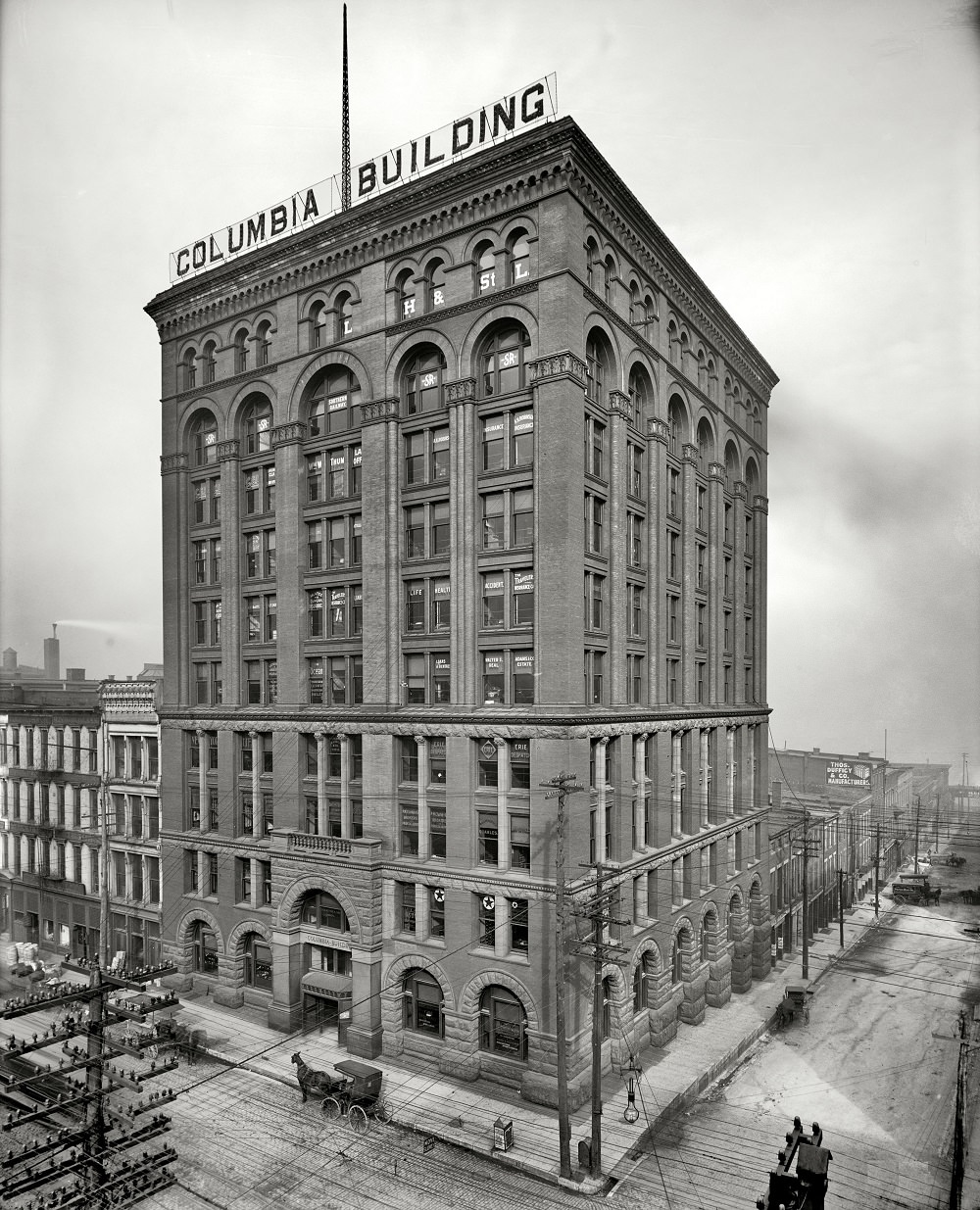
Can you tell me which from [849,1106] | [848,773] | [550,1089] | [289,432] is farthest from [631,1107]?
[848,773]

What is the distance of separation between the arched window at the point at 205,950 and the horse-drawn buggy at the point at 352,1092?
13.8 m

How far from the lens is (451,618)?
111 feet

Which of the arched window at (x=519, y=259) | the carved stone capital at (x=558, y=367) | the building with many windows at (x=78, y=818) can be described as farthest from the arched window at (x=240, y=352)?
the building with many windows at (x=78, y=818)

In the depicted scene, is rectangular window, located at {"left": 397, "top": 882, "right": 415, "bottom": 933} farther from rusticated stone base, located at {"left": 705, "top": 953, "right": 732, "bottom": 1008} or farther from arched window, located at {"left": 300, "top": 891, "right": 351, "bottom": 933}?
rusticated stone base, located at {"left": 705, "top": 953, "right": 732, "bottom": 1008}

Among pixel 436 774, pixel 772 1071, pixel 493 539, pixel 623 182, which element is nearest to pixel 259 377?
pixel 493 539

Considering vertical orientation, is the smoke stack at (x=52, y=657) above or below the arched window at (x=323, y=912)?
above

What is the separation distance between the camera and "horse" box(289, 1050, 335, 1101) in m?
29.3

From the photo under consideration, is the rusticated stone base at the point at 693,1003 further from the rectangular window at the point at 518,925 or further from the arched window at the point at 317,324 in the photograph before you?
the arched window at the point at 317,324

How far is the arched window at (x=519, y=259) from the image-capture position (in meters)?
32.5

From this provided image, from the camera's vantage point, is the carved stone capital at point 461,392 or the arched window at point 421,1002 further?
the carved stone capital at point 461,392

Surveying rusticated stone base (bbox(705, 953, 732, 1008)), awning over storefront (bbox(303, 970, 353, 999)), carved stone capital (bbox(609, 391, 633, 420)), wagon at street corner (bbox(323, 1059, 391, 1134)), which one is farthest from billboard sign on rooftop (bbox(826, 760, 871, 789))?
wagon at street corner (bbox(323, 1059, 391, 1134))

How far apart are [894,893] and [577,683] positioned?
2142 inches

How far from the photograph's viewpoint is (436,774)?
3431 cm

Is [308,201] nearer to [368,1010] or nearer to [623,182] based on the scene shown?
[623,182]
